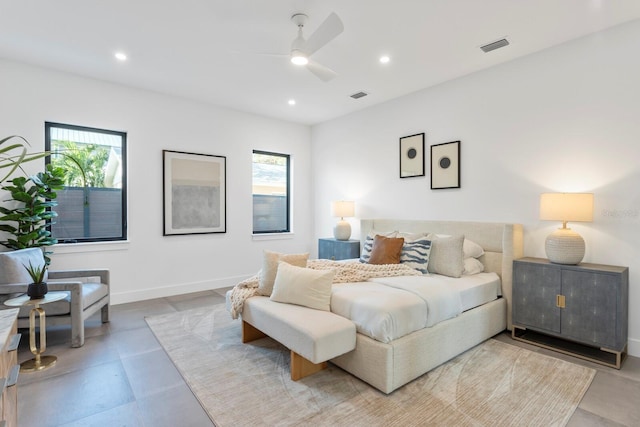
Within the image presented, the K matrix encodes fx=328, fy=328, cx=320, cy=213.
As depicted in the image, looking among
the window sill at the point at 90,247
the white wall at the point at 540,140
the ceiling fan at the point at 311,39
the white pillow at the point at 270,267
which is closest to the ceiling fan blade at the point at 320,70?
the ceiling fan at the point at 311,39

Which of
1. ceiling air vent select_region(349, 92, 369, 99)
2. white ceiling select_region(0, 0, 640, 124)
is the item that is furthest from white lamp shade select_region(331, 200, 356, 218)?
white ceiling select_region(0, 0, 640, 124)

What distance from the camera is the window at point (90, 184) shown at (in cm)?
409

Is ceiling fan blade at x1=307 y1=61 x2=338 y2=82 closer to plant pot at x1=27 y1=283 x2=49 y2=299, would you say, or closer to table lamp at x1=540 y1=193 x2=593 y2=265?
table lamp at x1=540 y1=193 x2=593 y2=265

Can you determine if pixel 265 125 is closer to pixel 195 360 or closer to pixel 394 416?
pixel 195 360

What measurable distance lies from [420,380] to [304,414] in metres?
0.94

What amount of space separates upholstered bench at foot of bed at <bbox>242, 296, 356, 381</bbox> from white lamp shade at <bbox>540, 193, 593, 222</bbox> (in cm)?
214

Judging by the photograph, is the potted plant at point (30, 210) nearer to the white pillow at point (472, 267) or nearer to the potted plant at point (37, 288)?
the potted plant at point (37, 288)

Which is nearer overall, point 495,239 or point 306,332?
point 306,332

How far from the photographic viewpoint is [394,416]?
2.05 metres

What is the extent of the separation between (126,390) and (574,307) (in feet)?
12.1

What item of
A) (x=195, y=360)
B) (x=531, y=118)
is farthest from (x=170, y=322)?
(x=531, y=118)

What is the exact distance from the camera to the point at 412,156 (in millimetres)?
4625

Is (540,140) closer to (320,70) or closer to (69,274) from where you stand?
(320,70)

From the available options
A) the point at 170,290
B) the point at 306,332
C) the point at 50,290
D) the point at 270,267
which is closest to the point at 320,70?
the point at 270,267
